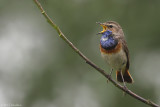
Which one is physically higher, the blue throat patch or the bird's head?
the bird's head

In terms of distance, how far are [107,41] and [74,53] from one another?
17.2 ft

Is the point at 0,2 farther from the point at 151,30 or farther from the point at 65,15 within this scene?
the point at 151,30

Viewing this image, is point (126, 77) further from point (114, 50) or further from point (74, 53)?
Answer: point (74, 53)

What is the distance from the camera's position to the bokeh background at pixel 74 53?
11852 mm

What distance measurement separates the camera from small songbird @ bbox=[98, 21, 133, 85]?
755 centimetres

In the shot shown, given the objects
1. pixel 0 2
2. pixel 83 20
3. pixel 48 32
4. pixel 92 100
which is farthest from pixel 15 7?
pixel 92 100

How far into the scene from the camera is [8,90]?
1209cm

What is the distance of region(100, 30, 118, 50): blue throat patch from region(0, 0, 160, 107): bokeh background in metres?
4.14

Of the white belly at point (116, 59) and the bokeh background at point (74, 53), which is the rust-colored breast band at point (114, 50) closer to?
the white belly at point (116, 59)

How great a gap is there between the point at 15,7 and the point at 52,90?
3.31 m

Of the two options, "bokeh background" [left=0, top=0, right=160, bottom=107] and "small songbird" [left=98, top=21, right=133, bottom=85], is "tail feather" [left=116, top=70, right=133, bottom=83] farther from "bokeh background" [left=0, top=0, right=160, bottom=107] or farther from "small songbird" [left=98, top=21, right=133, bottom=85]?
"bokeh background" [left=0, top=0, right=160, bottom=107]

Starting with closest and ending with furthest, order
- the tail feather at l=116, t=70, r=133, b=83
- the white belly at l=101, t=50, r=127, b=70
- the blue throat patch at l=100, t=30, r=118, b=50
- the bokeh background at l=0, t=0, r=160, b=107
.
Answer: the blue throat patch at l=100, t=30, r=118, b=50 < the white belly at l=101, t=50, r=127, b=70 < the tail feather at l=116, t=70, r=133, b=83 < the bokeh background at l=0, t=0, r=160, b=107

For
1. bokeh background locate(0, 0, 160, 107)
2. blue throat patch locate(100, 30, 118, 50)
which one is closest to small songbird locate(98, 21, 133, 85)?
blue throat patch locate(100, 30, 118, 50)

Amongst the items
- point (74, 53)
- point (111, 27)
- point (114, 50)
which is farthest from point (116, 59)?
point (74, 53)
